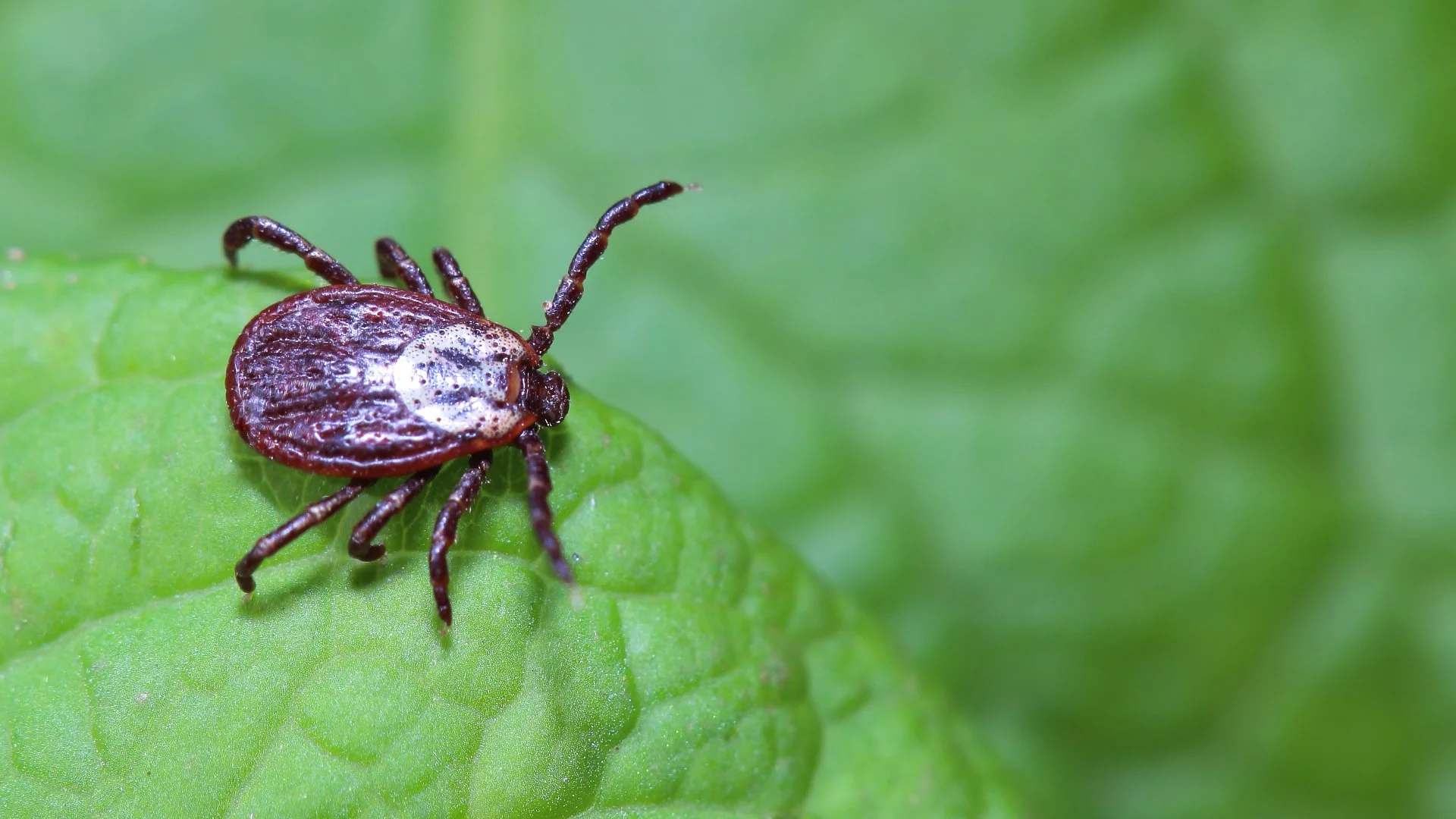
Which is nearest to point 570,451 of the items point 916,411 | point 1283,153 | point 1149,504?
point 916,411

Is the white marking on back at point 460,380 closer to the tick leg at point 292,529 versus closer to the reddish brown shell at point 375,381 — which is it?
the reddish brown shell at point 375,381

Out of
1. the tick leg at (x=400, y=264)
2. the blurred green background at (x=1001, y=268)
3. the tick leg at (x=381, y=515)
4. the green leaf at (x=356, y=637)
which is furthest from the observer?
the blurred green background at (x=1001, y=268)

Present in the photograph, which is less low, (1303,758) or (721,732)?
(721,732)

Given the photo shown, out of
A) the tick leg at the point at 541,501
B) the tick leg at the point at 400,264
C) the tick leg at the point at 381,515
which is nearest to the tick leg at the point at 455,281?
the tick leg at the point at 400,264

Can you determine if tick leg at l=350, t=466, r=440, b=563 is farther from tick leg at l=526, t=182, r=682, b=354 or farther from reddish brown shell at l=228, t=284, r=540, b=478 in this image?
tick leg at l=526, t=182, r=682, b=354

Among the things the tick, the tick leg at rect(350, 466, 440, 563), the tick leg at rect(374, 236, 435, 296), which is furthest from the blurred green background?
the tick leg at rect(350, 466, 440, 563)

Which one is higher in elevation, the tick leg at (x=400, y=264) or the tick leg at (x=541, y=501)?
the tick leg at (x=400, y=264)

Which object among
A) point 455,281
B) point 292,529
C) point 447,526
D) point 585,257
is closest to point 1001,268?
point 585,257

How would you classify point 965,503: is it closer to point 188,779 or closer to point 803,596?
point 803,596
